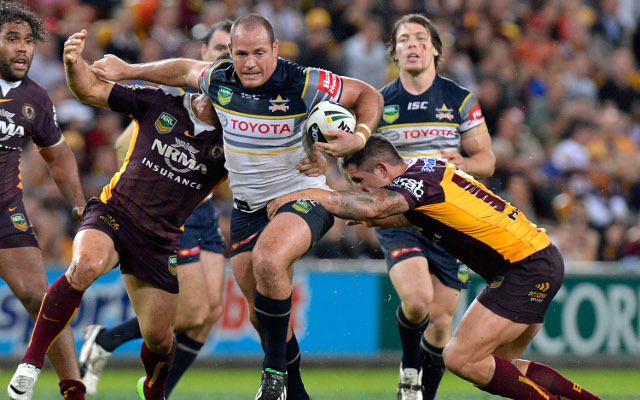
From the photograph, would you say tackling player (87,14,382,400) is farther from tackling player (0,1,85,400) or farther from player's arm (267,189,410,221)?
tackling player (0,1,85,400)

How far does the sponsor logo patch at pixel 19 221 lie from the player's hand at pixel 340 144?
246 cm

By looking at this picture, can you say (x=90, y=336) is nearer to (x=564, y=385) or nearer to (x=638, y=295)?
(x=564, y=385)

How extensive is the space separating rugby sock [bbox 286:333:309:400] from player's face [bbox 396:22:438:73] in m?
2.74

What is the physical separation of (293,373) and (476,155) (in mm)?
2549

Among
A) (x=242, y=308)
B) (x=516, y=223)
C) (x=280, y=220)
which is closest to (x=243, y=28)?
(x=280, y=220)

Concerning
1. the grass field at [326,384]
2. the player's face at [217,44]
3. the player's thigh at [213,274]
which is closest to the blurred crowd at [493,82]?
the grass field at [326,384]

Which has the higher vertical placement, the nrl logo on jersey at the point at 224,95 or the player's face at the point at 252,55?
the player's face at the point at 252,55

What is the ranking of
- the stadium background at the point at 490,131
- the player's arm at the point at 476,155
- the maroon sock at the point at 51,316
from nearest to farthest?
the maroon sock at the point at 51,316 < the player's arm at the point at 476,155 < the stadium background at the point at 490,131

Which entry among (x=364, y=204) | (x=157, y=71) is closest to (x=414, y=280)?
(x=364, y=204)

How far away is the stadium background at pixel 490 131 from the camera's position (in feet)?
41.0

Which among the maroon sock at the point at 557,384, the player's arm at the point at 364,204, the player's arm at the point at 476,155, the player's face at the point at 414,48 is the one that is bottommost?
the maroon sock at the point at 557,384

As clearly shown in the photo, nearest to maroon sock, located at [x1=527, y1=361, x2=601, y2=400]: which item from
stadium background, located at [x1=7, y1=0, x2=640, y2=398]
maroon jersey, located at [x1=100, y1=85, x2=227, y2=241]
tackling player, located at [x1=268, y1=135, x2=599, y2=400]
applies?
tackling player, located at [x1=268, y1=135, x2=599, y2=400]

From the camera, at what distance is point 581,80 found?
17984 mm

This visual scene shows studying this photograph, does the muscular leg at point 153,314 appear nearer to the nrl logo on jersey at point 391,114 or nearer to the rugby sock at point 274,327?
the rugby sock at point 274,327
